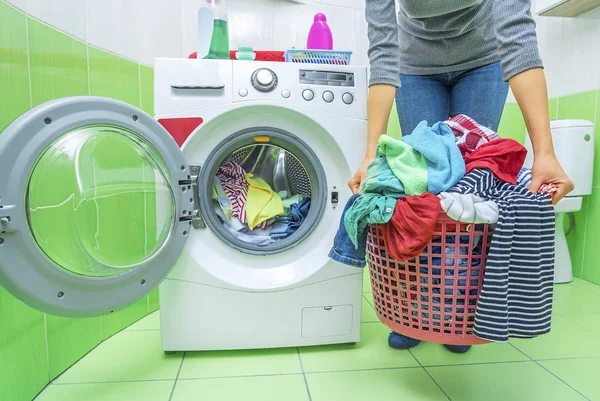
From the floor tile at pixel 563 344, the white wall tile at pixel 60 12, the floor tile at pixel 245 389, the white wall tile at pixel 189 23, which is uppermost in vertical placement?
the white wall tile at pixel 189 23

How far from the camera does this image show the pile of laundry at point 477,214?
697 millimetres

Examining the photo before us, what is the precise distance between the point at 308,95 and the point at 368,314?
0.80m

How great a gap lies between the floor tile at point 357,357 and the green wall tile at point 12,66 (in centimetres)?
91

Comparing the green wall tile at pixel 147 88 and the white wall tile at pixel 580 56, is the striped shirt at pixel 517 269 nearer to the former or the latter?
the green wall tile at pixel 147 88

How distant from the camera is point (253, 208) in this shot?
122 centimetres

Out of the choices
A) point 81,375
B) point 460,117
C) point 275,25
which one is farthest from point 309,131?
point 275,25

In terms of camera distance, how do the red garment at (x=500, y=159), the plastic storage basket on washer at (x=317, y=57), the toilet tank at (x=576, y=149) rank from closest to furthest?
the red garment at (x=500, y=159) < the plastic storage basket on washer at (x=317, y=57) < the toilet tank at (x=576, y=149)

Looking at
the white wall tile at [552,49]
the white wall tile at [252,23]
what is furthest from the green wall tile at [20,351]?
the white wall tile at [552,49]

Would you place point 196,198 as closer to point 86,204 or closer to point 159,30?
point 86,204

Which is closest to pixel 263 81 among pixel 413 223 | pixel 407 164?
pixel 407 164

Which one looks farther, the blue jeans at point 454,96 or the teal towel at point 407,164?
the blue jeans at point 454,96

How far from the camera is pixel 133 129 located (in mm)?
860

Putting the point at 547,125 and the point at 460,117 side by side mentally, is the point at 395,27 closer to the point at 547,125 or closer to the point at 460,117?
the point at 460,117

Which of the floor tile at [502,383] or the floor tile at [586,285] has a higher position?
the floor tile at [586,285]
